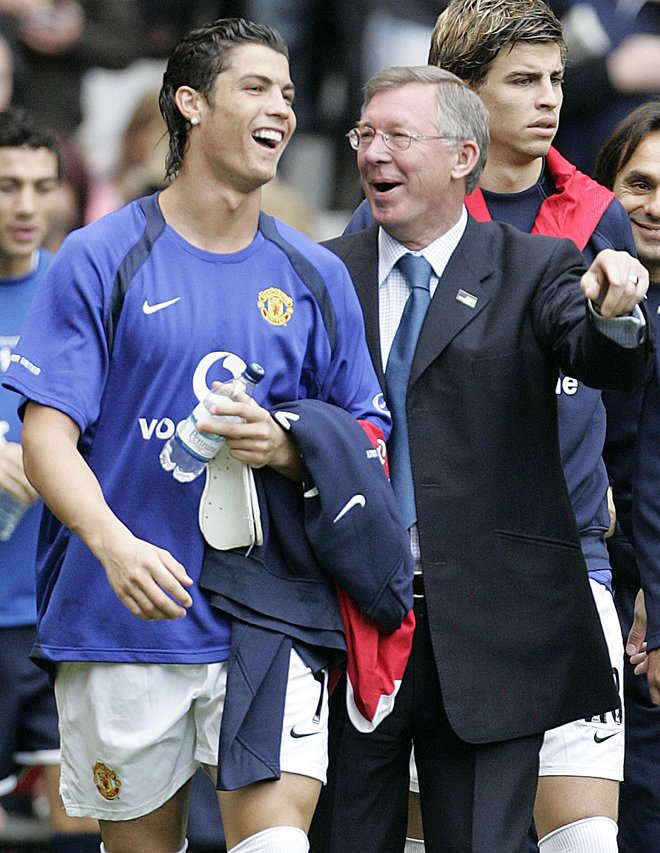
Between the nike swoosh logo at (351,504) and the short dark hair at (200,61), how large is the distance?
0.90 meters

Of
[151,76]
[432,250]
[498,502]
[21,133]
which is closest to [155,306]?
[432,250]

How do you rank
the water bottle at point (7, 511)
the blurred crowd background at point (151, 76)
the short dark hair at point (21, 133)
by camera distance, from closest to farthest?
the water bottle at point (7, 511)
the short dark hair at point (21, 133)
the blurred crowd background at point (151, 76)

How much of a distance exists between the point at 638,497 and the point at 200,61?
1.81m

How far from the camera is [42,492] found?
3801 millimetres

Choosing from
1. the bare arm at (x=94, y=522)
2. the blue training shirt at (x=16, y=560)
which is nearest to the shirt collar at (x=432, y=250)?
the bare arm at (x=94, y=522)

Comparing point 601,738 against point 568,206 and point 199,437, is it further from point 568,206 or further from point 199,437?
point 199,437

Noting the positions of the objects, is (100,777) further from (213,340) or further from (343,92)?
(343,92)

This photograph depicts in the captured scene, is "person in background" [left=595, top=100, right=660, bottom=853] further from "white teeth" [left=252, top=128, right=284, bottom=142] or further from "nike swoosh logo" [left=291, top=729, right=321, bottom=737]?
"white teeth" [left=252, top=128, right=284, bottom=142]

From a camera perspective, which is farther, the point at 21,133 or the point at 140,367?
the point at 21,133

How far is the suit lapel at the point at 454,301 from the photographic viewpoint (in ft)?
14.0

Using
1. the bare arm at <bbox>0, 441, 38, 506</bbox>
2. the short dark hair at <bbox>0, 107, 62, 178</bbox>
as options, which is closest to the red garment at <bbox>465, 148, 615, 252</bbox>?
the bare arm at <bbox>0, 441, 38, 506</bbox>

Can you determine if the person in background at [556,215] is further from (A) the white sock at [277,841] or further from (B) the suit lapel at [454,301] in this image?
(A) the white sock at [277,841]

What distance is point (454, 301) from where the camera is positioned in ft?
14.2

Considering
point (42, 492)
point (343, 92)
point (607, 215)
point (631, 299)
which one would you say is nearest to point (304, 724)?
point (42, 492)
